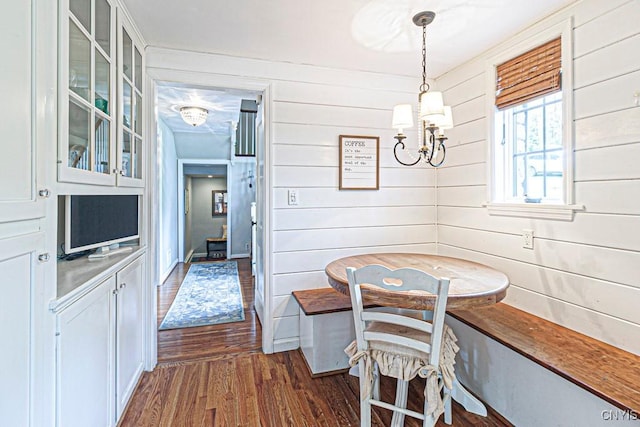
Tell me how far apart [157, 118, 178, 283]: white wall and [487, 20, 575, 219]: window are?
157 inches

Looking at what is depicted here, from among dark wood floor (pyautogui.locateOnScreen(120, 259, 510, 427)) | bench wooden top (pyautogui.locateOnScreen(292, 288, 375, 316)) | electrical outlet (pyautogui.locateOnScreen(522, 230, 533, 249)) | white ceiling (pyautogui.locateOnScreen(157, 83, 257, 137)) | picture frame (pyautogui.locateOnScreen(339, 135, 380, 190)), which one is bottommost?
dark wood floor (pyautogui.locateOnScreen(120, 259, 510, 427))

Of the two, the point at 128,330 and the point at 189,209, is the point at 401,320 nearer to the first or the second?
the point at 128,330

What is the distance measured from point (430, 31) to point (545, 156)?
1.11m

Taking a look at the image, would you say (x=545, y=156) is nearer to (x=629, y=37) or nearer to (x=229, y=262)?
(x=629, y=37)

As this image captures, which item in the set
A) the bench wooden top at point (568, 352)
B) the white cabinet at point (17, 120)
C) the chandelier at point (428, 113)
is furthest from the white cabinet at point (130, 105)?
the bench wooden top at point (568, 352)

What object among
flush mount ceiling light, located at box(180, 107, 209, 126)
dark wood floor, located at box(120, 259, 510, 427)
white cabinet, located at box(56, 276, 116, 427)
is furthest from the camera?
flush mount ceiling light, located at box(180, 107, 209, 126)

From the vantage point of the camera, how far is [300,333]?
267 centimetres

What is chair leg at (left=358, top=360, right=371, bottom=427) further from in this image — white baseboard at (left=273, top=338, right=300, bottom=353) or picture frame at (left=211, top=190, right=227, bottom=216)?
picture frame at (left=211, top=190, right=227, bottom=216)

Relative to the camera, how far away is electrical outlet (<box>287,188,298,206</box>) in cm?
263

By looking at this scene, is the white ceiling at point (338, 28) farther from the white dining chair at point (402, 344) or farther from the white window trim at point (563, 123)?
the white dining chair at point (402, 344)

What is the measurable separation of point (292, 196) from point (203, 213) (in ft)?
20.8

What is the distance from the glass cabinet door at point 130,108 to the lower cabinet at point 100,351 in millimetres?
573

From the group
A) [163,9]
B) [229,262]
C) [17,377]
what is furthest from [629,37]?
[229,262]

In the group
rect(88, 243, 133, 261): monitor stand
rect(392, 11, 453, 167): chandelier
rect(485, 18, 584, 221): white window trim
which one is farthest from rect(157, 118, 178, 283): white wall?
rect(485, 18, 584, 221): white window trim
